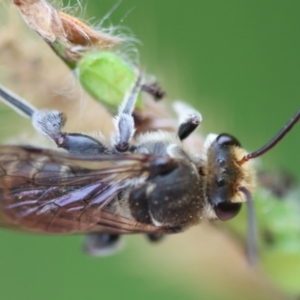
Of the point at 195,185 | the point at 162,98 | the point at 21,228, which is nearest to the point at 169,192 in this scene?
the point at 195,185

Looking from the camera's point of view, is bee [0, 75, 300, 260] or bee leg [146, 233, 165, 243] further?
bee leg [146, 233, 165, 243]

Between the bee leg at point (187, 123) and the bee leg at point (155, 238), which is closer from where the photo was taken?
the bee leg at point (187, 123)

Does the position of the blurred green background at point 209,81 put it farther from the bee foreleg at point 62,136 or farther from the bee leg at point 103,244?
the bee foreleg at point 62,136

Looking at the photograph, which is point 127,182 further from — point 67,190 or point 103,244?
point 103,244

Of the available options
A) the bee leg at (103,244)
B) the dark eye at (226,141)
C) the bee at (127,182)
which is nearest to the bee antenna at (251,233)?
the bee at (127,182)

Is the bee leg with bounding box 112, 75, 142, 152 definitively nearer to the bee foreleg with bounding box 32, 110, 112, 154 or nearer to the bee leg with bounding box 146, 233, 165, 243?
the bee foreleg with bounding box 32, 110, 112, 154

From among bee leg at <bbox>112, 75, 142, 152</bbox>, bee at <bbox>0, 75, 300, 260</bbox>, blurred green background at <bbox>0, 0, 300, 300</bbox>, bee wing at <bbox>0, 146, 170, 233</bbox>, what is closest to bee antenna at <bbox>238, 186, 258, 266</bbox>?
bee at <bbox>0, 75, 300, 260</bbox>

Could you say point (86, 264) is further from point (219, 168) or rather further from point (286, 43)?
point (219, 168)
